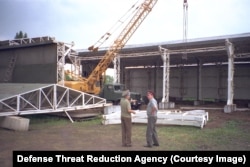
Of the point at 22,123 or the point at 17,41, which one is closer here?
the point at 22,123

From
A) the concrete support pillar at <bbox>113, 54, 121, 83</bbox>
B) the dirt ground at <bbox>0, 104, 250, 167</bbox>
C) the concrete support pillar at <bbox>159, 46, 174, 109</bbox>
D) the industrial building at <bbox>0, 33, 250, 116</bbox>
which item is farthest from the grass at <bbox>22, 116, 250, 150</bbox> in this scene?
the concrete support pillar at <bbox>113, 54, 121, 83</bbox>

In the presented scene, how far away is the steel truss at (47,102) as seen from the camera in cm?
1471

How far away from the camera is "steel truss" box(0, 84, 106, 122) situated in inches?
579

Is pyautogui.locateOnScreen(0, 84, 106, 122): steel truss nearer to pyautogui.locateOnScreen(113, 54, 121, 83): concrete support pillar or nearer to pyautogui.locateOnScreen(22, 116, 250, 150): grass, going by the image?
pyautogui.locateOnScreen(22, 116, 250, 150): grass

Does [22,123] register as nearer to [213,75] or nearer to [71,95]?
[71,95]

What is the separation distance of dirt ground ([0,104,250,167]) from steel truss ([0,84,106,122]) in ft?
3.36

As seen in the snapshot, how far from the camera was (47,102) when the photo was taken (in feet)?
60.3

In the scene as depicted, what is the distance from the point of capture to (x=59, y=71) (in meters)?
23.9

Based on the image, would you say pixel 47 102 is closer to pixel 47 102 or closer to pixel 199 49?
pixel 47 102

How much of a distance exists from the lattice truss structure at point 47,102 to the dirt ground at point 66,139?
1026 mm

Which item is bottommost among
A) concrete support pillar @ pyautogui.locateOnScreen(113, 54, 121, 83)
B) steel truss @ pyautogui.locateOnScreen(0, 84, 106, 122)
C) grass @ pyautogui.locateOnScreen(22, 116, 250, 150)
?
grass @ pyautogui.locateOnScreen(22, 116, 250, 150)

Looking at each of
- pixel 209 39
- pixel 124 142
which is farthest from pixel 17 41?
pixel 124 142

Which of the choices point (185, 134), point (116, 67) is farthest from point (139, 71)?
point (185, 134)

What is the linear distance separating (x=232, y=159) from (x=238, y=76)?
2708cm
